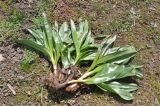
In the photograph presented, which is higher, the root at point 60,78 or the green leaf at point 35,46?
the green leaf at point 35,46

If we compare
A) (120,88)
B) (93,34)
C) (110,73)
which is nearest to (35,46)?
(93,34)

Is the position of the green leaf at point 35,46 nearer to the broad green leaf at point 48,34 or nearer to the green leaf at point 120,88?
the broad green leaf at point 48,34

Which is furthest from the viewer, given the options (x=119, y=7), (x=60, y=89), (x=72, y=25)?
(x=119, y=7)

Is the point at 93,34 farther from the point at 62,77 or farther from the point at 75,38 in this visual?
the point at 62,77

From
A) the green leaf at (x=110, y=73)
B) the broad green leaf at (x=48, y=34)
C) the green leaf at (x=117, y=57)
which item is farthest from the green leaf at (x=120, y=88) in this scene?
the broad green leaf at (x=48, y=34)

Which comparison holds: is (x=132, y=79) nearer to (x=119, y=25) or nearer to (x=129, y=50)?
(x=129, y=50)

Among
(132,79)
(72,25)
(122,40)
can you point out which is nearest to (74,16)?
(72,25)

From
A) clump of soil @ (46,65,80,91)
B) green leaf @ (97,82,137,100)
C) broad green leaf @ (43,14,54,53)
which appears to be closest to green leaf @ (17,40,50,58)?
broad green leaf @ (43,14,54,53)

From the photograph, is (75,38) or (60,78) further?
(75,38)
